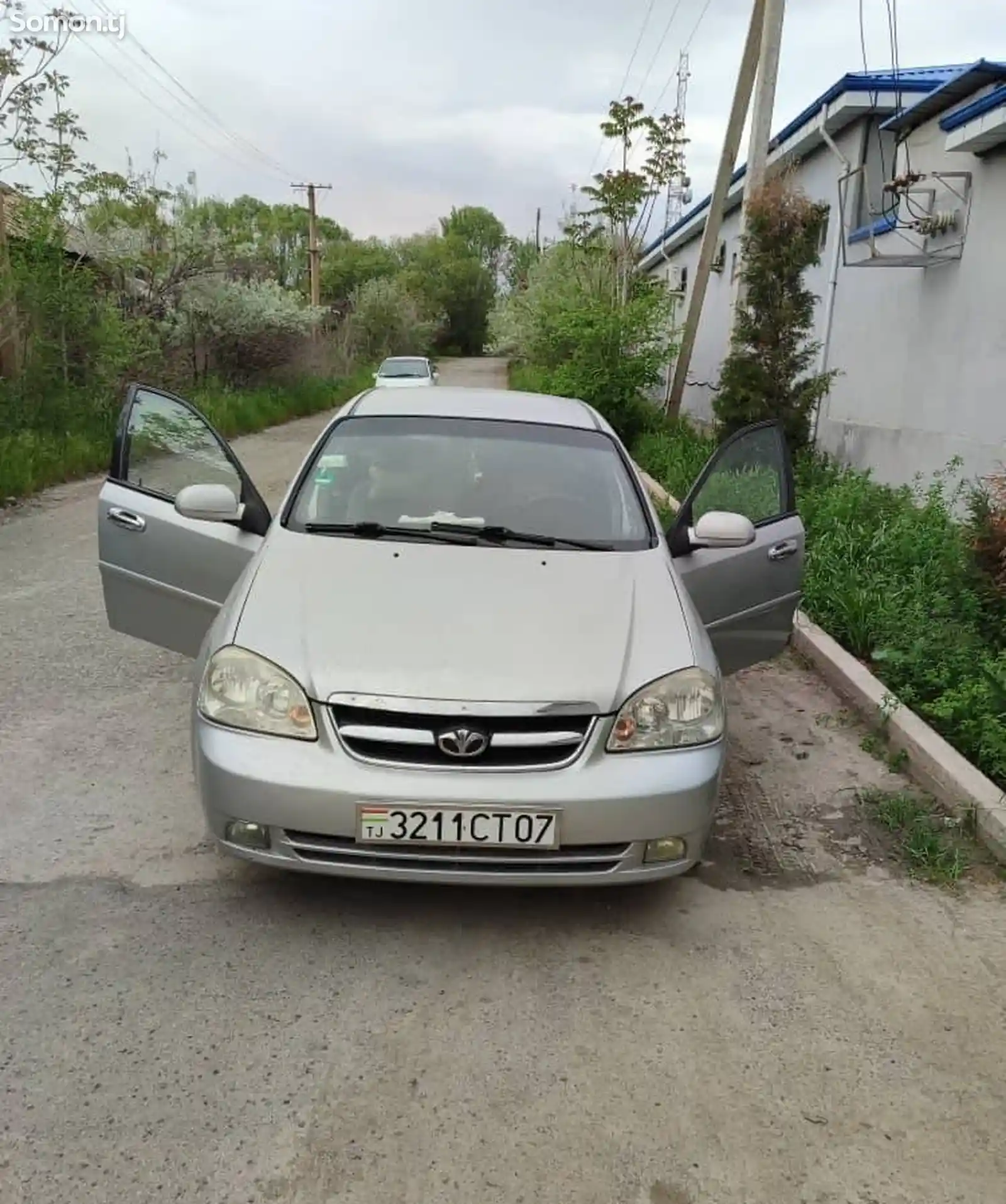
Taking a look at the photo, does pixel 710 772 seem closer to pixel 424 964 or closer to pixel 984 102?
pixel 424 964

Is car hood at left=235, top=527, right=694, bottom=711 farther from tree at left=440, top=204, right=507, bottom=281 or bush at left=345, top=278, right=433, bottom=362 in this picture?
tree at left=440, top=204, right=507, bottom=281

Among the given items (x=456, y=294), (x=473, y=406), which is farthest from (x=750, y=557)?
(x=456, y=294)

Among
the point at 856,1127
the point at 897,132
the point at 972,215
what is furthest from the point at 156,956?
the point at 897,132

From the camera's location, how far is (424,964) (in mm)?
2855

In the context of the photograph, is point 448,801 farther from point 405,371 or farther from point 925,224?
point 405,371

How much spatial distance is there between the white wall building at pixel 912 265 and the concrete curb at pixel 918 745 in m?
2.98

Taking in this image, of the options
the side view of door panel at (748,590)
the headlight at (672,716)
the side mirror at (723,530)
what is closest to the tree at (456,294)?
the side view of door panel at (748,590)

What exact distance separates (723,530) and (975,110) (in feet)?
18.4

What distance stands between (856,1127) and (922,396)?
8.12m

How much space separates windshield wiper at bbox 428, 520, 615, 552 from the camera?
3.71m

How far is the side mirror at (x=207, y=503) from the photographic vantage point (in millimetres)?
3854

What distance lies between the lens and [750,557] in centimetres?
433

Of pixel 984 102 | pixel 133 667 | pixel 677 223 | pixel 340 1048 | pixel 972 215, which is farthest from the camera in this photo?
pixel 677 223

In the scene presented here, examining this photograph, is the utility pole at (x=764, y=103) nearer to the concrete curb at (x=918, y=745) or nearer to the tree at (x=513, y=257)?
the concrete curb at (x=918, y=745)
